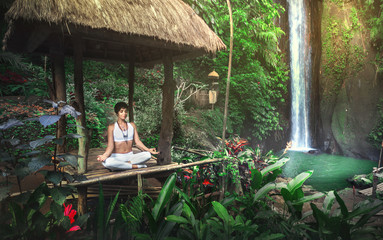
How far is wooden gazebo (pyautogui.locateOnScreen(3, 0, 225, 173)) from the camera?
2.70 m

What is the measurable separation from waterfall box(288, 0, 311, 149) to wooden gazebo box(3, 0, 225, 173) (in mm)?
9937

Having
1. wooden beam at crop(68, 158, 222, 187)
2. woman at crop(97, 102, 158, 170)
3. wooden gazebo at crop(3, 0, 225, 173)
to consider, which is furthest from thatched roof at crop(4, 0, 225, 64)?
wooden beam at crop(68, 158, 222, 187)

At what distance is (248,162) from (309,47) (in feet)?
37.6

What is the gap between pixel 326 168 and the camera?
1030 centimetres

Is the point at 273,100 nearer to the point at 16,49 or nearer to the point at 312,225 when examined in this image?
the point at 312,225

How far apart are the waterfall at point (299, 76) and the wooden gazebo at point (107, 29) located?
9937 millimetres

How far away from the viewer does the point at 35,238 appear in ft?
6.51

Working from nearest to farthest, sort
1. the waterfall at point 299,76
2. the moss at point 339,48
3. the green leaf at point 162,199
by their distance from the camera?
1. the green leaf at point 162,199
2. the moss at point 339,48
3. the waterfall at point 299,76

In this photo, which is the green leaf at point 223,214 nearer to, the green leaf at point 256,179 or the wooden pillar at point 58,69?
the green leaf at point 256,179

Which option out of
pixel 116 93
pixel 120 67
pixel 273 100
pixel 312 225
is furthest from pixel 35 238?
pixel 273 100

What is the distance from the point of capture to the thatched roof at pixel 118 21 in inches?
105

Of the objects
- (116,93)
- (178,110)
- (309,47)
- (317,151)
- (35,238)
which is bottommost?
(317,151)

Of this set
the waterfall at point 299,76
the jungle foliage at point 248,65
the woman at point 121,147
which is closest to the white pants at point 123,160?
the woman at point 121,147

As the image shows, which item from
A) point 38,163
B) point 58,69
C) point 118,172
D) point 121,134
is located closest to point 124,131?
point 121,134
